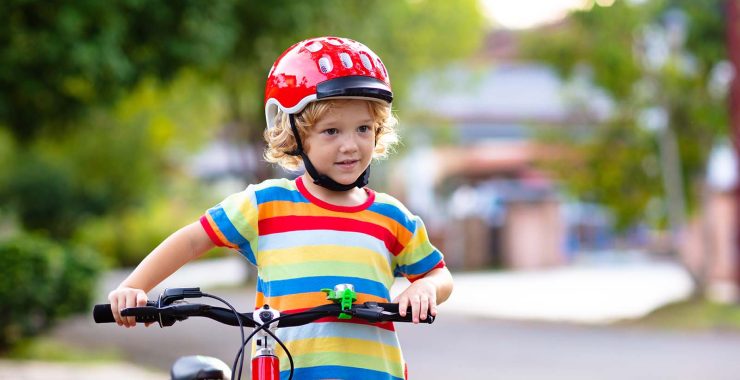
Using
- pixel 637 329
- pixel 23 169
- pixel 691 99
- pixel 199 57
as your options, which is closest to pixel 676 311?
pixel 637 329

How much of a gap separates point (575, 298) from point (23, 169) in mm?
17870

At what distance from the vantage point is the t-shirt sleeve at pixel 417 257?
11.5 feet

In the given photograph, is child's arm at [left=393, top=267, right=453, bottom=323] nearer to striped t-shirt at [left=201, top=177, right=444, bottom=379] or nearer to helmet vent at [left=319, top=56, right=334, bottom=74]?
striped t-shirt at [left=201, top=177, right=444, bottom=379]

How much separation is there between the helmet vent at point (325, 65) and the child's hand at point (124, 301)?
2.64 feet

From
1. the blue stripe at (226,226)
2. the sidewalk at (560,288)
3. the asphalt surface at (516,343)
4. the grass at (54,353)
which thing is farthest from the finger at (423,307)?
the sidewalk at (560,288)

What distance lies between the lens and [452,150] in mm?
36625

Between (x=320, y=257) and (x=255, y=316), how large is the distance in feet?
1.03

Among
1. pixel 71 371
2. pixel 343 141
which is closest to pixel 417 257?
pixel 343 141

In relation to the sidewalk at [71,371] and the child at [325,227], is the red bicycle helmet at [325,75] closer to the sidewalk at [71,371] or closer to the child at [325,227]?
the child at [325,227]

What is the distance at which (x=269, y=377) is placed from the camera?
9.69ft

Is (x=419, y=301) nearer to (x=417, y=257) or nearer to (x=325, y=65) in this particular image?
(x=417, y=257)

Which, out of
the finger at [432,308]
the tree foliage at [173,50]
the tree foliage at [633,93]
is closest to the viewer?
the finger at [432,308]

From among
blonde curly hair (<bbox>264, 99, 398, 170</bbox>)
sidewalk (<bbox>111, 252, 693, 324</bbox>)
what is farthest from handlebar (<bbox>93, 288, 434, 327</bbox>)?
sidewalk (<bbox>111, 252, 693, 324</bbox>)

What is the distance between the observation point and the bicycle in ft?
9.82
